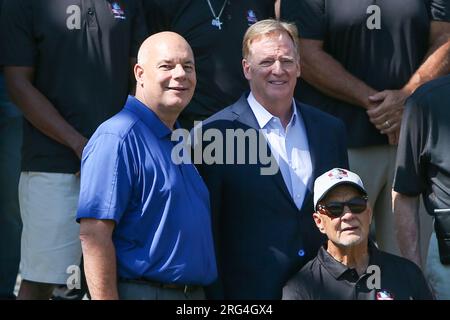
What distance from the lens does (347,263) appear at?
212 inches

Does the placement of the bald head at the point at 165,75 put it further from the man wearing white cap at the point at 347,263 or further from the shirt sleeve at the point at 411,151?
the shirt sleeve at the point at 411,151

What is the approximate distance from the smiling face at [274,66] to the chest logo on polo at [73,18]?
106cm

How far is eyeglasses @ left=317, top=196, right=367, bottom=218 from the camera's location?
17.7 ft

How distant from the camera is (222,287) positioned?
5.34m

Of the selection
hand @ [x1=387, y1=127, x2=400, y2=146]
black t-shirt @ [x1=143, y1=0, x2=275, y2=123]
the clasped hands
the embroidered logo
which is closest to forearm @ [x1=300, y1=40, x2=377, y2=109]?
the clasped hands

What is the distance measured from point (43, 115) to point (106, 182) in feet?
4.59

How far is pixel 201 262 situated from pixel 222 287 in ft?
1.27

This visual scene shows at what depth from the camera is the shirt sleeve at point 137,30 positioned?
6.37 meters

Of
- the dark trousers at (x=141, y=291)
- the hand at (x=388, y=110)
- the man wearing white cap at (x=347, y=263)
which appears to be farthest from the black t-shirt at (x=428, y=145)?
Result: the dark trousers at (x=141, y=291)

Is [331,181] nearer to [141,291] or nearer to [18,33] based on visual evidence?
[141,291]

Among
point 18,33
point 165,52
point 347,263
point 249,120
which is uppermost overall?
point 18,33

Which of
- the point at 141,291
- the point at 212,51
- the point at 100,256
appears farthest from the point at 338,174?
the point at 212,51

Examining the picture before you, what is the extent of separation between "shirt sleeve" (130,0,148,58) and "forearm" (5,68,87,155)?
0.56 m
